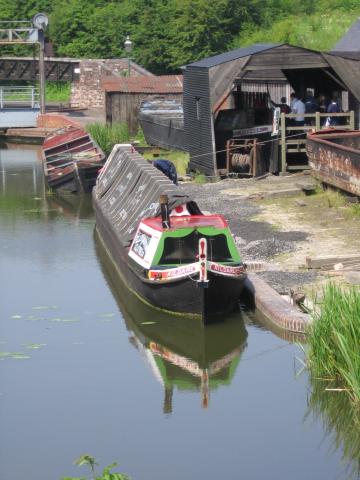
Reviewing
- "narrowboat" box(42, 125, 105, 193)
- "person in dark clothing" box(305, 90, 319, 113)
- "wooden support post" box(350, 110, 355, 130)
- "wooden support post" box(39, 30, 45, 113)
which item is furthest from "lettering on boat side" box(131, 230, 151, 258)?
"wooden support post" box(39, 30, 45, 113)

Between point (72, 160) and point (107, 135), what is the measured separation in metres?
6.22

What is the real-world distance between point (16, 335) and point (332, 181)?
10.7 metres

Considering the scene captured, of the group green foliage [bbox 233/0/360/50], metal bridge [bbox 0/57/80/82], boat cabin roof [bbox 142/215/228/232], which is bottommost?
boat cabin roof [bbox 142/215/228/232]

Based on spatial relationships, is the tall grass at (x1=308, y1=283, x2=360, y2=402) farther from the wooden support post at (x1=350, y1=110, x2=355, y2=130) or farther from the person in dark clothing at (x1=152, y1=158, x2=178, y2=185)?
the wooden support post at (x1=350, y1=110, x2=355, y2=130)

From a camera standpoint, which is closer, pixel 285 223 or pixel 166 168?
pixel 285 223

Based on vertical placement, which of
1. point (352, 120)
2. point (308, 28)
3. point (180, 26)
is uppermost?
point (180, 26)

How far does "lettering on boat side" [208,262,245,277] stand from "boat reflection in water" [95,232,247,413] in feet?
2.92

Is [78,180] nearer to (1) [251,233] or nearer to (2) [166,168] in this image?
(2) [166,168]

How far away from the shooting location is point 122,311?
2130 cm

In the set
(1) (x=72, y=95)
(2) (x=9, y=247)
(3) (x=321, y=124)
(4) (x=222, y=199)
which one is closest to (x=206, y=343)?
(2) (x=9, y=247)

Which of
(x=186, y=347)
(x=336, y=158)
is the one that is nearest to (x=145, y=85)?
(x=336, y=158)

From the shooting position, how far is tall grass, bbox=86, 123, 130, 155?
4334 cm

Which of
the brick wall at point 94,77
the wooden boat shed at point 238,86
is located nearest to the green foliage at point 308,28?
the brick wall at point 94,77

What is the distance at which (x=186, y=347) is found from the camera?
61.9 feet
